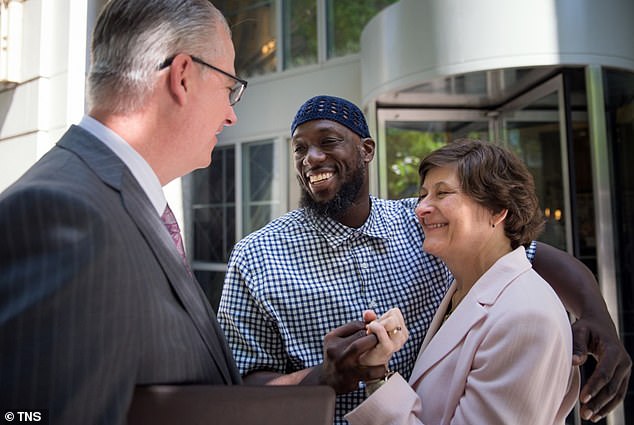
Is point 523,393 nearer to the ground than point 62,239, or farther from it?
nearer to the ground

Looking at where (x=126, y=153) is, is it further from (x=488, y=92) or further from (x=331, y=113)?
(x=488, y=92)

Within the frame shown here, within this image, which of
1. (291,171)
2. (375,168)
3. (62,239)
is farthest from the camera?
(291,171)

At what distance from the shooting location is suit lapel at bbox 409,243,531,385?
63.6 inches

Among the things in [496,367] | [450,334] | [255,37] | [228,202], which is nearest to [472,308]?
[450,334]

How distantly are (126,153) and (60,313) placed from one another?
37 centimetres

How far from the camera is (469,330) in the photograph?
160 centimetres

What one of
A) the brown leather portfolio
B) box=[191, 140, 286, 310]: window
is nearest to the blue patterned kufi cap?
the brown leather portfolio

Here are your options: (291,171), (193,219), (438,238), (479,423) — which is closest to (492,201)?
(438,238)

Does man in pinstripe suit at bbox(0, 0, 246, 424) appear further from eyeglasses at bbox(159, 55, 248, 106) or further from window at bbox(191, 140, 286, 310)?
window at bbox(191, 140, 286, 310)

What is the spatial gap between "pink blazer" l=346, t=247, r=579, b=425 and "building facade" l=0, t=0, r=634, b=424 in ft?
5.99

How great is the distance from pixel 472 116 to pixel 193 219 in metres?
4.40

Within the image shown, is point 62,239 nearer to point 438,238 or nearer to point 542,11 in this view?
point 438,238

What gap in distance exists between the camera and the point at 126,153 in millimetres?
1069

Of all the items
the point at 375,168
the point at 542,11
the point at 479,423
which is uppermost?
the point at 542,11
